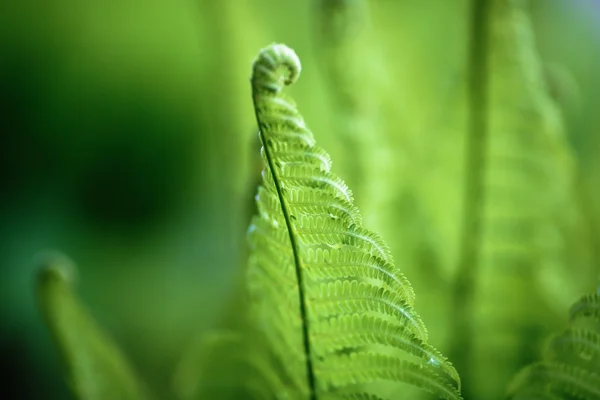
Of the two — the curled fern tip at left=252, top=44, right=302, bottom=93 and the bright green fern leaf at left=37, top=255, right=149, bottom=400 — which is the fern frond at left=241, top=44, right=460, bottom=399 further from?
the bright green fern leaf at left=37, top=255, right=149, bottom=400

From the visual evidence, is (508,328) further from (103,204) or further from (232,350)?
(103,204)

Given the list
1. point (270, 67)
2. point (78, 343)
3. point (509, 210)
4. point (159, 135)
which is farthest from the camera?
point (159, 135)

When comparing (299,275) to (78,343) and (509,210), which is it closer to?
(78,343)

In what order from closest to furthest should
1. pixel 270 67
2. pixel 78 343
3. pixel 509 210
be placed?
pixel 270 67 → pixel 78 343 → pixel 509 210

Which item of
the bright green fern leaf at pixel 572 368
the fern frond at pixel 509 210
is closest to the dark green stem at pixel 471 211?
the fern frond at pixel 509 210

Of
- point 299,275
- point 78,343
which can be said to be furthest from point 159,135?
point 299,275

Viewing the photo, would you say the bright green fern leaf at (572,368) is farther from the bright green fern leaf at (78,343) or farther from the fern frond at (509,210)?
the bright green fern leaf at (78,343)

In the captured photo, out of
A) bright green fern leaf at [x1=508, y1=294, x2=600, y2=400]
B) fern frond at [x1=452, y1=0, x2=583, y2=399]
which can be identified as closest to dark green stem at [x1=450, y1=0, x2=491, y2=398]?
fern frond at [x1=452, y1=0, x2=583, y2=399]
